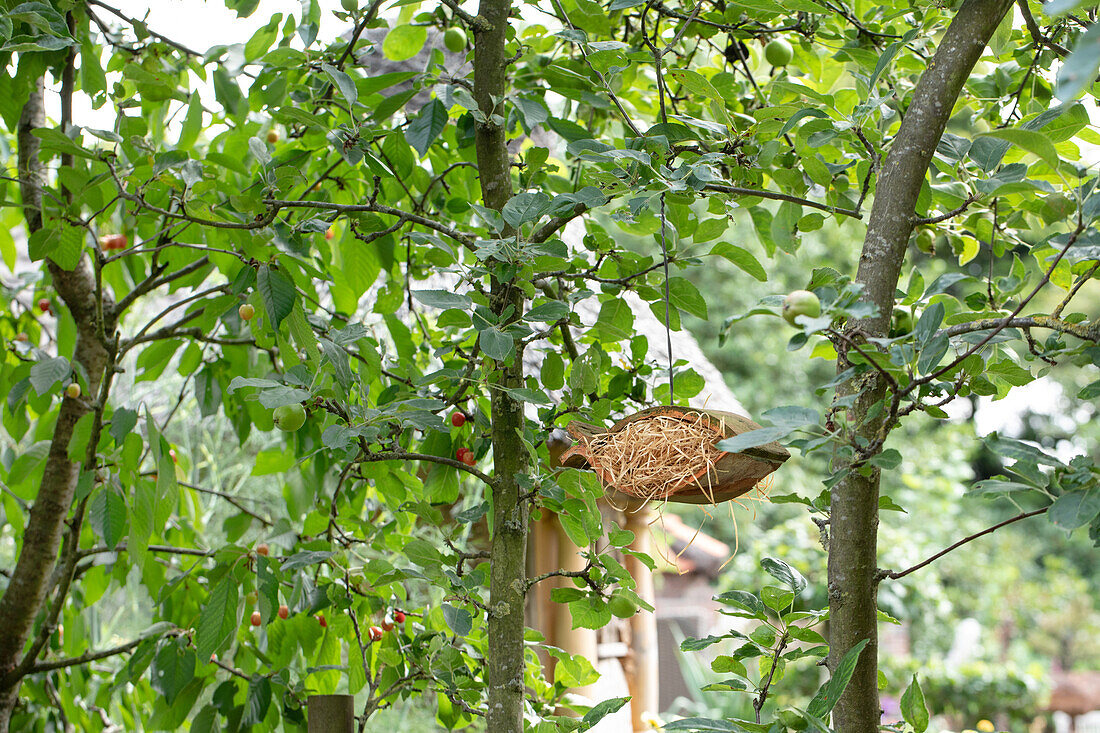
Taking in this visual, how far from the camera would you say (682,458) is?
820 millimetres

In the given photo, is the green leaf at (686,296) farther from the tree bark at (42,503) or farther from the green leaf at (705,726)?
the tree bark at (42,503)

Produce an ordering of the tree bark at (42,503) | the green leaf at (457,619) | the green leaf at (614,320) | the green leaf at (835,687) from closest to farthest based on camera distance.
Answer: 1. the green leaf at (835,687)
2. the green leaf at (457,619)
3. the green leaf at (614,320)
4. the tree bark at (42,503)

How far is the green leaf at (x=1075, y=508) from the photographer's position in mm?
535

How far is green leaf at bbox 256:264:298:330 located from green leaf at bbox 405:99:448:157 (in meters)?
0.23

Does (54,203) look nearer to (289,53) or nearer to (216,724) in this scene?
(289,53)

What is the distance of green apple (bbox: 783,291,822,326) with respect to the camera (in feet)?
1.89

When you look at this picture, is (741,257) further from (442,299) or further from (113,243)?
(113,243)

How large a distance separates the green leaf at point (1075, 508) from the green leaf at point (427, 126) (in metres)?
0.76

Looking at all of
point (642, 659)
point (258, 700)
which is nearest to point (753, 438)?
point (258, 700)

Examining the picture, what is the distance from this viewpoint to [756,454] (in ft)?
2.65

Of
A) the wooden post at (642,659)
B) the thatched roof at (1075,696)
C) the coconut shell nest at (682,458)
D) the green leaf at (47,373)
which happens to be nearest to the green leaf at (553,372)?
the coconut shell nest at (682,458)

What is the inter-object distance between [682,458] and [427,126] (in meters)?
0.52

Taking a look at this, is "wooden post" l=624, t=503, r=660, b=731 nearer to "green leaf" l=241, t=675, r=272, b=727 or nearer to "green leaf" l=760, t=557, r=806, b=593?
"green leaf" l=241, t=675, r=272, b=727

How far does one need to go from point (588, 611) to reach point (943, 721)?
488 centimetres
